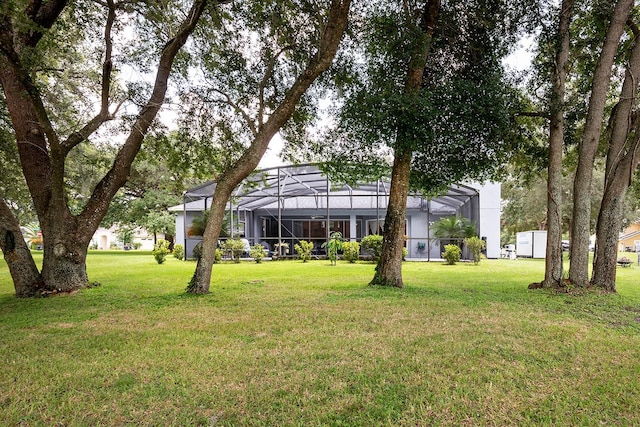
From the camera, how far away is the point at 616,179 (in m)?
6.95

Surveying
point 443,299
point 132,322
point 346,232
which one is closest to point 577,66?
point 443,299

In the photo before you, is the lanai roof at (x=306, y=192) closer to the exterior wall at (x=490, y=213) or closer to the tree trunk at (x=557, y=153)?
the exterior wall at (x=490, y=213)

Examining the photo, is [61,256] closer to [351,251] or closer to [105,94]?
[105,94]

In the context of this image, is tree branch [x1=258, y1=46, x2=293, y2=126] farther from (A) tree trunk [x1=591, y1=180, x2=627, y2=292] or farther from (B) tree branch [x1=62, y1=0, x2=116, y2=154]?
(A) tree trunk [x1=591, y1=180, x2=627, y2=292]

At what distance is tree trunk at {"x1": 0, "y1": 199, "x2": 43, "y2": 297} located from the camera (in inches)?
255

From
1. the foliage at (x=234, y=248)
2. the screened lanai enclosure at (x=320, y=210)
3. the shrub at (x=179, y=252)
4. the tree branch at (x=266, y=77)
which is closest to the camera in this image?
the tree branch at (x=266, y=77)

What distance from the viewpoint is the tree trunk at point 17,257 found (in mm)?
6480

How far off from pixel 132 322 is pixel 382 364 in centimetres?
334

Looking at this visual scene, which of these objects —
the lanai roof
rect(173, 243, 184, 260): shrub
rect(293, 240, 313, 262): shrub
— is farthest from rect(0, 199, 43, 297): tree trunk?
rect(173, 243, 184, 260): shrub

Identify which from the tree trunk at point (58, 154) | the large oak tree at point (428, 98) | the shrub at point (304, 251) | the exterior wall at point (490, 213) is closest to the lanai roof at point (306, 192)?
the exterior wall at point (490, 213)

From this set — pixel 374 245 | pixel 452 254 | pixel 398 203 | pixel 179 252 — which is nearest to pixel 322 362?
pixel 398 203

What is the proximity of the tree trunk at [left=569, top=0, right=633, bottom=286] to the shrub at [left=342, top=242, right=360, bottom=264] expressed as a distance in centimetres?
822

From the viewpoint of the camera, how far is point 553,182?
23.6 feet

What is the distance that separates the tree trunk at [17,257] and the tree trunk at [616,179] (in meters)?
10.5
